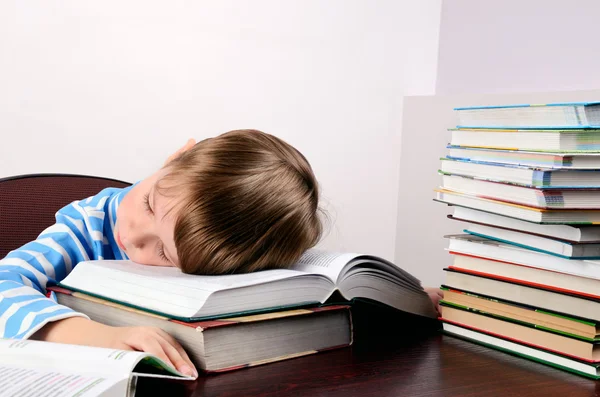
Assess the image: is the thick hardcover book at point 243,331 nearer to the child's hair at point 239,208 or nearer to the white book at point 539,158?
the child's hair at point 239,208

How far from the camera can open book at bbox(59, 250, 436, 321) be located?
0.67 meters

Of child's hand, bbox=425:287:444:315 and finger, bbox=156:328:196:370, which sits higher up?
finger, bbox=156:328:196:370

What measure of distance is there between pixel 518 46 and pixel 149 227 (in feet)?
4.12

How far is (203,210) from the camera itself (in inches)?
32.8

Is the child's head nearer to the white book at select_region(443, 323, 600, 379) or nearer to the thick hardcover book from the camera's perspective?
the thick hardcover book

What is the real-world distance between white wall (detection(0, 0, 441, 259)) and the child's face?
71cm

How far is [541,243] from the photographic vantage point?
766mm

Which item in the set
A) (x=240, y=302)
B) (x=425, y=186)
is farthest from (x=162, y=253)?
(x=425, y=186)

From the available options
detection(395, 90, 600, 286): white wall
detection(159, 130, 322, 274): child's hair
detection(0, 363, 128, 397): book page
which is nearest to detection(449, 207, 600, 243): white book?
detection(159, 130, 322, 274): child's hair

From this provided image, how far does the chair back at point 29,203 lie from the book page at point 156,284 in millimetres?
462

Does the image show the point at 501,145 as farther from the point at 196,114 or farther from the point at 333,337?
the point at 196,114

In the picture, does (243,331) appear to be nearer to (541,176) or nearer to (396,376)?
(396,376)

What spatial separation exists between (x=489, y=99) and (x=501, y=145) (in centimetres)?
96

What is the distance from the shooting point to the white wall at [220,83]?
1.59 m
